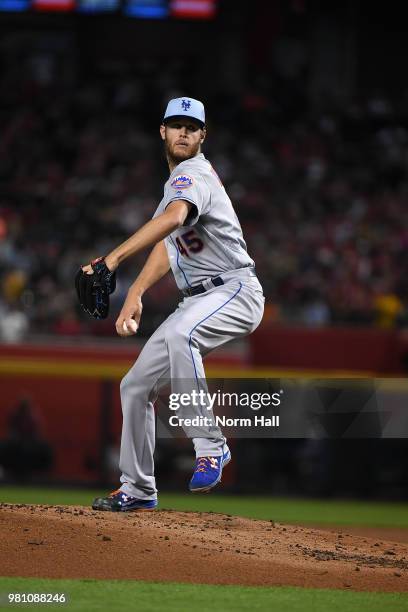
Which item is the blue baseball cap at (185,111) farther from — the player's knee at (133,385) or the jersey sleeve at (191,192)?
the player's knee at (133,385)

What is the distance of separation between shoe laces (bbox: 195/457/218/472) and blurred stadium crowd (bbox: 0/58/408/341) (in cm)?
755

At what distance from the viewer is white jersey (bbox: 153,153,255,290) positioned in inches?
197

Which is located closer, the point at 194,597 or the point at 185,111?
the point at 194,597

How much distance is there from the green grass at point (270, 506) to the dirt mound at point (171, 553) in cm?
349

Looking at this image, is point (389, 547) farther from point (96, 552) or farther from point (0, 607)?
point (0, 607)

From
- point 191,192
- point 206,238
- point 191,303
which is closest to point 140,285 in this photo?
point 191,303

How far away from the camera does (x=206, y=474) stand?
4.98m

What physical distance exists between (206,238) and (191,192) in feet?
1.08

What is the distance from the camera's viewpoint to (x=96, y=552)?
15.6ft

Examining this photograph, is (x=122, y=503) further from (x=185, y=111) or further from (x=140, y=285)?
(x=185, y=111)

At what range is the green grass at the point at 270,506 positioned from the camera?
926cm

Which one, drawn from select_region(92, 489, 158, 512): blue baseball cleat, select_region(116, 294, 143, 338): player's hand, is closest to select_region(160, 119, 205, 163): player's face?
select_region(116, 294, 143, 338): player's hand

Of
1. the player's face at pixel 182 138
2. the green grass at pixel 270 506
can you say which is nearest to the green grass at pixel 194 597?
the player's face at pixel 182 138

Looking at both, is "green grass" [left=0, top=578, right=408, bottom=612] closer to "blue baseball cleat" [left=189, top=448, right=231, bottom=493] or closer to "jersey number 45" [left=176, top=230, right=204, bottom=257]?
"blue baseball cleat" [left=189, top=448, right=231, bottom=493]
